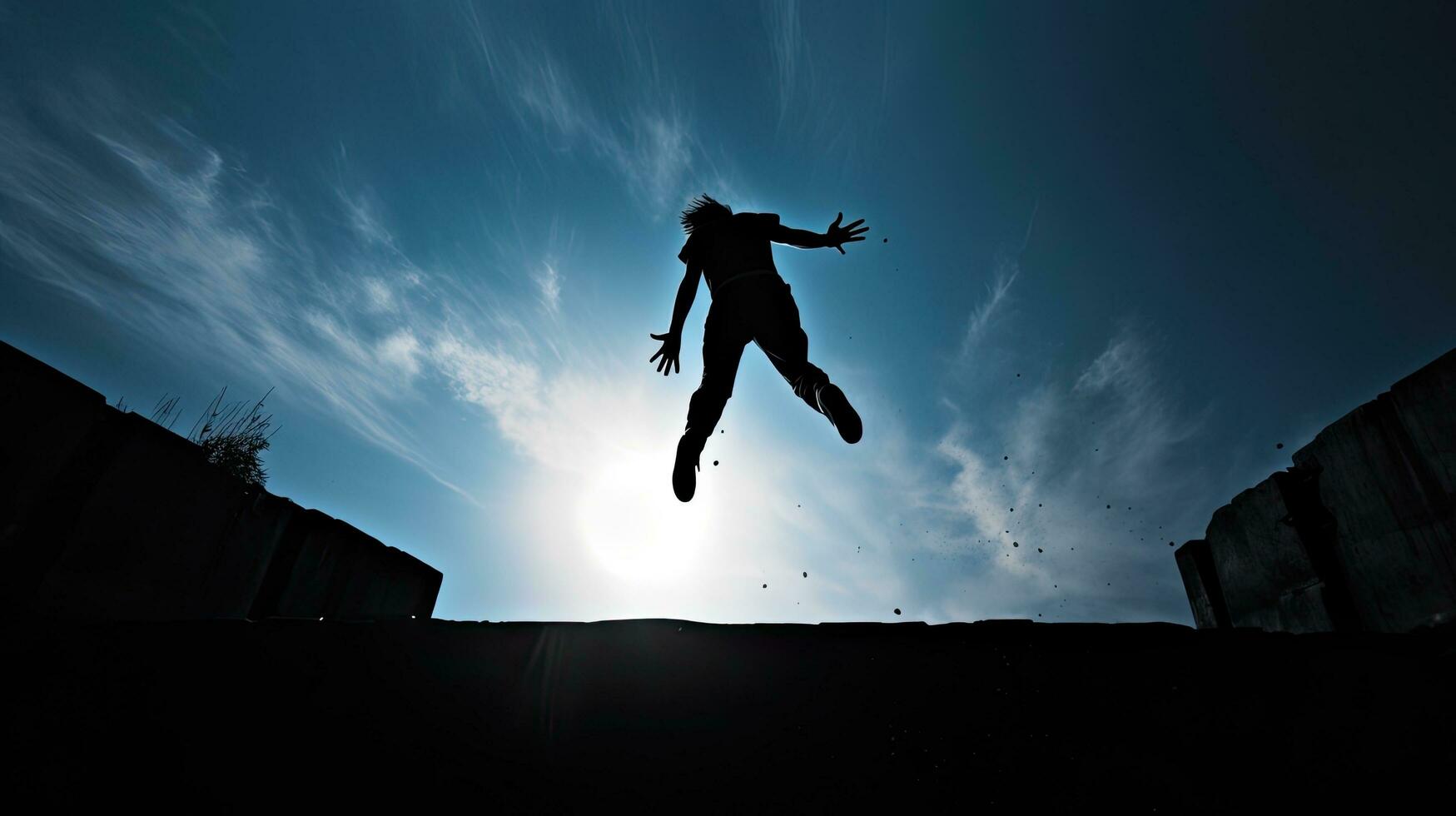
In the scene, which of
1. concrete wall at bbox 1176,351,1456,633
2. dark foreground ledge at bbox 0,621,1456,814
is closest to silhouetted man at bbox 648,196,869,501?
dark foreground ledge at bbox 0,621,1456,814

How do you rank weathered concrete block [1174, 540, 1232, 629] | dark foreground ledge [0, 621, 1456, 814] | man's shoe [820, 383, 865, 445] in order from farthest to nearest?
1. weathered concrete block [1174, 540, 1232, 629]
2. man's shoe [820, 383, 865, 445]
3. dark foreground ledge [0, 621, 1456, 814]

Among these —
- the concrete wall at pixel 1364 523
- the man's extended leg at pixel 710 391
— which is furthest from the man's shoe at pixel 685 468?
the concrete wall at pixel 1364 523

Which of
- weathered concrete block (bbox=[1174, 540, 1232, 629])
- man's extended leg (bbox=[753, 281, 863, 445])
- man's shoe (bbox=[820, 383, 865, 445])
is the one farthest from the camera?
weathered concrete block (bbox=[1174, 540, 1232, 629])

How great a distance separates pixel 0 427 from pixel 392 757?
3.38m

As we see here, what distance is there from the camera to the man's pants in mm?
4066

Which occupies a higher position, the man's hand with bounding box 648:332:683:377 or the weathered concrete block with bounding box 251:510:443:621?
the man's hand with bounding box 648:332:683:377

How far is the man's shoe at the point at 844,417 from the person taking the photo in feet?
12.1

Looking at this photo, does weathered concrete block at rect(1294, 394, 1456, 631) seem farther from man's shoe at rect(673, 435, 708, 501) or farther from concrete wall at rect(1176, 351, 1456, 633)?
man's shoe at rect(673, 435, 708, 501)

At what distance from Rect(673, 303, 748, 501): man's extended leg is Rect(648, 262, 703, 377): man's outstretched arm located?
61 centimetres

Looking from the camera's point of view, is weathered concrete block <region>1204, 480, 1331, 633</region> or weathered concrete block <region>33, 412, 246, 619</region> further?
weathered concrete block <region>33, 412, 246, 619</region>

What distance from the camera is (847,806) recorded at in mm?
1553

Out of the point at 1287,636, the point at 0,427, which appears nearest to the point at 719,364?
the point at 1287,636

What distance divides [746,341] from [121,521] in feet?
14.0

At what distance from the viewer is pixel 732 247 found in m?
4.58
